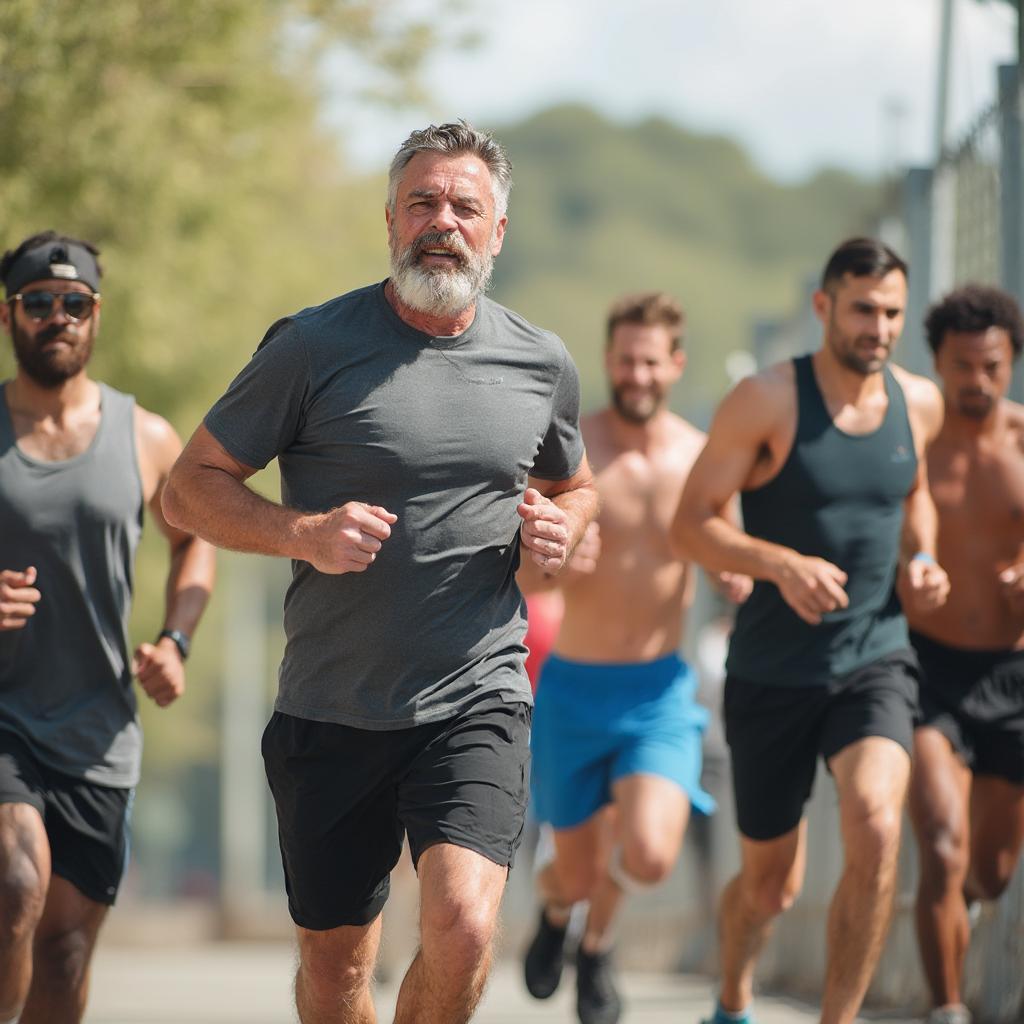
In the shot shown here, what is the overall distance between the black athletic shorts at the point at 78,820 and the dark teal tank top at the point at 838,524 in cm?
224

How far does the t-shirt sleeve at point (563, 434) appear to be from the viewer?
19.9ft

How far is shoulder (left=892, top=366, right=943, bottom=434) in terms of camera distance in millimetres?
7867

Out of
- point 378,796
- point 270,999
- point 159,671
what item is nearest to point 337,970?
point 378,796

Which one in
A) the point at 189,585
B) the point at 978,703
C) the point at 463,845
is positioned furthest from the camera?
the point at 978,703

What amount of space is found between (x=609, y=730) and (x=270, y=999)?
3517 millimetres

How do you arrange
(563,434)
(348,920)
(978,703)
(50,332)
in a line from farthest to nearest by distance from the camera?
(978,703)
(50,332)
(563,434)
(348,920)

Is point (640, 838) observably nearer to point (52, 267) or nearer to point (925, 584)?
point (925, 584)

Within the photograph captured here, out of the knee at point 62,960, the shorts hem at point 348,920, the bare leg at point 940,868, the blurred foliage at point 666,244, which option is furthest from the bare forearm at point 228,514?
the blurred foliage at point 666,244

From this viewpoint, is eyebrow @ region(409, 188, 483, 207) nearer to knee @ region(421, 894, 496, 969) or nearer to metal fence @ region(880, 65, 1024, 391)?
knee @ region(421, 894, 496, 969)

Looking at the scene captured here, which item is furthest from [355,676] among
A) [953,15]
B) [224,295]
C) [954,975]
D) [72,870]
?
[224,295]

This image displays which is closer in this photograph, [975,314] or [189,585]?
[189,585]

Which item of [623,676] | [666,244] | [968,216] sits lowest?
[623,676]

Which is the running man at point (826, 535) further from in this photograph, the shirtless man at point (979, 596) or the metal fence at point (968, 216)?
the metal fence at point (968, 216)

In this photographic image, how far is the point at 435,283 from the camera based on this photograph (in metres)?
5.67
